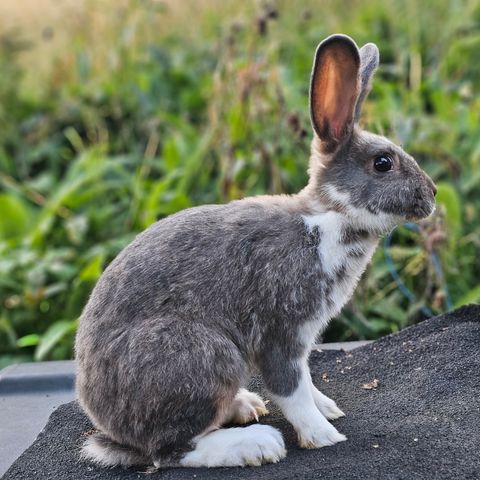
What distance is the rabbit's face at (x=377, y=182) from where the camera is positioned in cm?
323

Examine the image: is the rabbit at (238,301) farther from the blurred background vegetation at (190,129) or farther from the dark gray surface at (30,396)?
the blurred background vegetation at (190,129)

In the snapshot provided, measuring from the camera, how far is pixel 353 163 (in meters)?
3.28

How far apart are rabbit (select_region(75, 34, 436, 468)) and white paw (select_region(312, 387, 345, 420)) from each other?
21 cm

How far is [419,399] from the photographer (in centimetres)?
346

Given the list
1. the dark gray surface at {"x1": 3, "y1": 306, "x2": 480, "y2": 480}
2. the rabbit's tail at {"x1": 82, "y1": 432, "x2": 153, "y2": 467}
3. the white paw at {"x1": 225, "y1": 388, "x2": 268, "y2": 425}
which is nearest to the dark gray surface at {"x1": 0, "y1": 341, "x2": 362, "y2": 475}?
the dark gray surface at {"x1": 3, "y1": 306, "x2": 480, "y2": 480}

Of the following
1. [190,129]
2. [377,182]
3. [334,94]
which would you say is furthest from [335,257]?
[190,129]

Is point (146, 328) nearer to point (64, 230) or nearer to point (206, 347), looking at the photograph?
point (206, 347)

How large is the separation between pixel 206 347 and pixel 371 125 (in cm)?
245

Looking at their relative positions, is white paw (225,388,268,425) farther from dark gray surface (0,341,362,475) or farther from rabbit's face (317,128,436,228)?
rabbit's face (317,128,436,228)

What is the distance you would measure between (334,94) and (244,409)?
1261 mm

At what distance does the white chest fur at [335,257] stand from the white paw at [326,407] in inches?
12.2

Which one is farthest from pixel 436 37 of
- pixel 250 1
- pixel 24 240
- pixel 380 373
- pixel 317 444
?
pixel 317 444

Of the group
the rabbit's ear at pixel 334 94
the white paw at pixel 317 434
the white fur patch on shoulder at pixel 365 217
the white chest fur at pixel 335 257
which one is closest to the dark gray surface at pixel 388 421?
the white paw at pixel 317 434

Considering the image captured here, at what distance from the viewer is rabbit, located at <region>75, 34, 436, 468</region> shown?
10.0 ft
